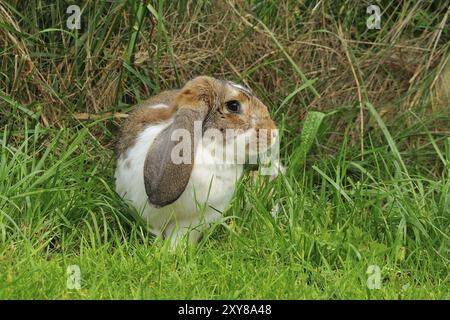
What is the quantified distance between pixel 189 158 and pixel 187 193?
17 centimetres

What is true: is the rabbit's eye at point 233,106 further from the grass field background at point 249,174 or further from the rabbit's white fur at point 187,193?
the grass field background at point 249,174

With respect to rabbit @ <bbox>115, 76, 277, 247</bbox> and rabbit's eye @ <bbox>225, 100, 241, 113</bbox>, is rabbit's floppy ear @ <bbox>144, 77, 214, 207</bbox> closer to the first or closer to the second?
rabbit @ <bbox>115, 76, 277, 247</bbox>

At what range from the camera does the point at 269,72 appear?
575cm

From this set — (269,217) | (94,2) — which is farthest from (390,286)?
(94,2)

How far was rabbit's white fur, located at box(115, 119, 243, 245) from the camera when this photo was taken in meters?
4.27

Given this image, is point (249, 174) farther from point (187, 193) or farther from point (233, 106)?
point (187, 193)

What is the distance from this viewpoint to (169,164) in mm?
4117

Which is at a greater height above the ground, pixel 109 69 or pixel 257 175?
pixel 109 69

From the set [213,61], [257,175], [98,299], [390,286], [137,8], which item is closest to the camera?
[98,299]

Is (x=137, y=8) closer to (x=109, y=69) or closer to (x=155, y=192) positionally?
(x=109, y=69)

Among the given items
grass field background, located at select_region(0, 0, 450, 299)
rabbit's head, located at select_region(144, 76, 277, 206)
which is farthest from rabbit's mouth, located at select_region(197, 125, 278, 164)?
grass field background, located at select_region(0, 0, 450, 299)

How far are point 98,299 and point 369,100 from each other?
8.62 ft

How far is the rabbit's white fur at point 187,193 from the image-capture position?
14.0 ft

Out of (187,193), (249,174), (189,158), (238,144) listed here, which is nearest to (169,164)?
(189,158)
